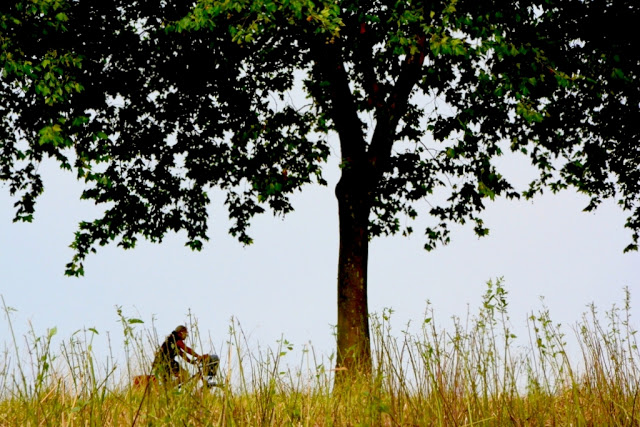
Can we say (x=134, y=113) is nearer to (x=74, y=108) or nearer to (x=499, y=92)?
(x=74, y=108)

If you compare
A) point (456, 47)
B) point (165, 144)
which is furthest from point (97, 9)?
point (456, 47)

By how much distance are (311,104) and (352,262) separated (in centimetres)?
419

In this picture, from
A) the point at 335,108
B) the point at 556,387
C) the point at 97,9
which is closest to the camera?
the point at 556,387

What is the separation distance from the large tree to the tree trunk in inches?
1.2

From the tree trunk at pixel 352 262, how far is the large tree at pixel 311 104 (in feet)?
0.10

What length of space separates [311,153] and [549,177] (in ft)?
23.6

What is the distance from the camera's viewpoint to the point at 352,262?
12.2 m

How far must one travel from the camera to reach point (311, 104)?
1446 cm

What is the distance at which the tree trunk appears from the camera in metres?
11.9

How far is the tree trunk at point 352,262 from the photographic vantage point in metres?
11.9

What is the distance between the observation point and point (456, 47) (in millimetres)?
9219

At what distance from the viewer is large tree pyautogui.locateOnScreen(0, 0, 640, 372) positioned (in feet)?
33.8

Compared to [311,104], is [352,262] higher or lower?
lower

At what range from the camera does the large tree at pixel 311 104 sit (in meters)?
10.3
